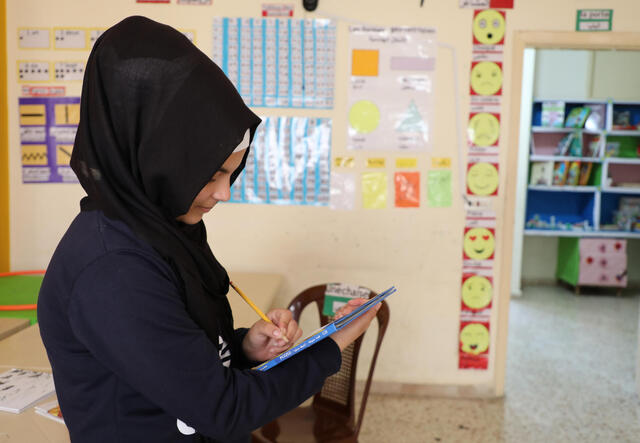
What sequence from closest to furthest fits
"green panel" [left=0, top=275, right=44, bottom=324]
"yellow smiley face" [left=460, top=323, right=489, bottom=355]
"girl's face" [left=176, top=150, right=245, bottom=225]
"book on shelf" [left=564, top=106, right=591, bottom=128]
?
"girl's face" [left=176, top=150, right=245, bottom=225], "green panel" [left=0, top=275, right=44, bottom=324], "yellow smiley face" [left=460, top=323, right=489, bottom=355], "book on shelf" [left=564, top=106, right=591, bottom=128]

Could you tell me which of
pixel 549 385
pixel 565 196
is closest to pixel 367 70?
pixel 549 385

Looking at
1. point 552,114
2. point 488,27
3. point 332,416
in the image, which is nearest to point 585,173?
point 552,114

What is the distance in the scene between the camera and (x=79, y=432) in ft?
2.69

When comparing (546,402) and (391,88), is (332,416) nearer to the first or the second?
(546,402)

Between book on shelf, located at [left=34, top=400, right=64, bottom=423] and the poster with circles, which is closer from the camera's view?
book on shelf, located at [left=34, top=400, right=64, bottom=423]

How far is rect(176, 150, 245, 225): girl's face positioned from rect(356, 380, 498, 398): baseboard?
2.30 m

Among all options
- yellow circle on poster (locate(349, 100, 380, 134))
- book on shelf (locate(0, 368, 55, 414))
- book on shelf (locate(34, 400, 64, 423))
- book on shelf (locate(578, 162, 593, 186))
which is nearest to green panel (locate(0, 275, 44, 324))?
book on shelf (locate(0, 368, 55, 414))

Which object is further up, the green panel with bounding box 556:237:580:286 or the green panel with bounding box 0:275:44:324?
the green panel with bounding box 0:275:44:324

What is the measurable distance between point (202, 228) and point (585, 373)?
313 centimetres

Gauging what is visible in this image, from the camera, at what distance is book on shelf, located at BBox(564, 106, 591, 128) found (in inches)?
196

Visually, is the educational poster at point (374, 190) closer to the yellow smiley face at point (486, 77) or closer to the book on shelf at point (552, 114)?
the yellow smiley face at point (486, 77)

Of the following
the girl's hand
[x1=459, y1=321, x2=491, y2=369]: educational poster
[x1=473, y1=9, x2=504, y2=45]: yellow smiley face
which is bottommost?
[x1=459, y1=321, x2=491, y2=369]: educational poster

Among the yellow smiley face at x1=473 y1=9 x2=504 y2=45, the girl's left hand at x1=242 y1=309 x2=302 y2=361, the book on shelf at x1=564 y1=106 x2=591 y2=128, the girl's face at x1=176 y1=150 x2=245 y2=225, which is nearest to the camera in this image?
the girl's face at x1=176 y1=150 x2=245 y2=225

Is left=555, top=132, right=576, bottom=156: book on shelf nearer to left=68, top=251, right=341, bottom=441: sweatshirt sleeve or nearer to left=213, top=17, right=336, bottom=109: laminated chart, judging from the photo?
left=213, top=17, right=336, bottom=109: laminated chart
